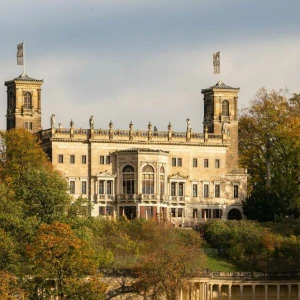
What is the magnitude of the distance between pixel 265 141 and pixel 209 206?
25.7 feet

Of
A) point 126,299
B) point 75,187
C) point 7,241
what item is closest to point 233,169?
point 75,187

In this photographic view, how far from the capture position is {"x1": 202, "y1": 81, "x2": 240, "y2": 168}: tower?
525ft

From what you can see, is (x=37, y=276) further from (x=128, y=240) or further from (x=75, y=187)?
(x=75, y=187)

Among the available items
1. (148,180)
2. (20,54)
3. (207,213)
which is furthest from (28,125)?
(207,213)

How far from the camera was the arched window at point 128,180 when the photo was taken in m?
153

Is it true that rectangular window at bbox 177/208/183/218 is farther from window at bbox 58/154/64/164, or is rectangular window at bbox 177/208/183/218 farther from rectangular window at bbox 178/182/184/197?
window at bbox 58/154/64/164

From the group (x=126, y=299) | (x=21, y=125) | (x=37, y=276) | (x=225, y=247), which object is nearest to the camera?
(x=37, y=276)

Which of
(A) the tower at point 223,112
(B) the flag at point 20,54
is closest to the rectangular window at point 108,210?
(A) the tower at point 223,112

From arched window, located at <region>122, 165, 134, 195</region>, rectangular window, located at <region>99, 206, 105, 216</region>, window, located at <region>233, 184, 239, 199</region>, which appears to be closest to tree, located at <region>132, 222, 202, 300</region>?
rectangular window, located at <region>99, 206, 105, 216</region>

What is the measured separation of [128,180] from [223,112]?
12.8 m

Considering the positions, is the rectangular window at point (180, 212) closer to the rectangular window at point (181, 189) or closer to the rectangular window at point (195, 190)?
the rectangular window at point (181, 189)

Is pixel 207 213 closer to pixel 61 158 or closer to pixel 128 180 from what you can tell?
pixel 128 180

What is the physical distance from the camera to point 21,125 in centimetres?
15562

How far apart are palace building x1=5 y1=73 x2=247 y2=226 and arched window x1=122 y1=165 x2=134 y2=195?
85 mm
